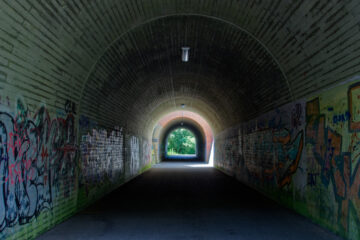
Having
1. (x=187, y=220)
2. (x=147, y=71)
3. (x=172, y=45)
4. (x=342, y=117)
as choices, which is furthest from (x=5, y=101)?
(x=147, y=71)

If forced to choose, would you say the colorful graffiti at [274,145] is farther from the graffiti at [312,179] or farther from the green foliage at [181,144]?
the green foliage at [181,144]

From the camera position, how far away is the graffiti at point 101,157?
8.89m

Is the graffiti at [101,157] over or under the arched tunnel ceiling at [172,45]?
under

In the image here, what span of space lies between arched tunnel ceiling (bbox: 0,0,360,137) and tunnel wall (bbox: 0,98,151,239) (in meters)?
0.40

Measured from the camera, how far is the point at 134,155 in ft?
59.9

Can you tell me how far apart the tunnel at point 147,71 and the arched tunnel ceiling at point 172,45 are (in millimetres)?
33

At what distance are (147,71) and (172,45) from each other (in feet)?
6.68

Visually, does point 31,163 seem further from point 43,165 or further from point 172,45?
point 172,45

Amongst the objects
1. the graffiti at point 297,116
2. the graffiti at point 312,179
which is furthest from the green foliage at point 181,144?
the graffiti at point 312,179

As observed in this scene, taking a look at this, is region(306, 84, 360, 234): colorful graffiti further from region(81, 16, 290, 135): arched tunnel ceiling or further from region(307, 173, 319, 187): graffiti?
region(81, 16, 290, 135): arched tunnel ceiling

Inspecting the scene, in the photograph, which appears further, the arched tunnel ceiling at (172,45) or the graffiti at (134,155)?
the graffiti at (134,155)

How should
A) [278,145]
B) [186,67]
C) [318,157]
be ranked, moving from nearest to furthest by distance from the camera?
1. [318,157]
2. [278,145]
3. [186,67]

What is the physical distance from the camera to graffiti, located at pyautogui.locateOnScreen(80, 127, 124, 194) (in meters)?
8.89

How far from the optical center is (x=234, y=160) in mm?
17719
